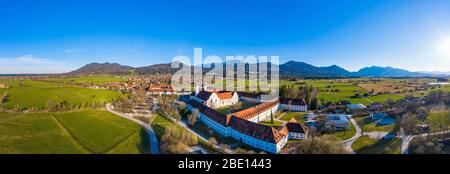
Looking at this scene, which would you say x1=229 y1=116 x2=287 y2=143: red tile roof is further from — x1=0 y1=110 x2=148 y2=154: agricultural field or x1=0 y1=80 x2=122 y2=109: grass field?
x1=0 y1=80 x2=122 y2=109: grass field

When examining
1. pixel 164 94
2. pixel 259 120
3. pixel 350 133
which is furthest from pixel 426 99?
pixel 164 94

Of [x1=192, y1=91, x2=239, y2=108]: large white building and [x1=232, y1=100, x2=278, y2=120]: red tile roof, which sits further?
[x1=192, y1=91, x2=239, y2=108]: large white building

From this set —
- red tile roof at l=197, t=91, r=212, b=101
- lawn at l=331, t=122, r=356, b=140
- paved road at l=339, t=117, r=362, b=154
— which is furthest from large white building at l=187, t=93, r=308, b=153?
red tile roof at l=197, t=91, r=212, b=101

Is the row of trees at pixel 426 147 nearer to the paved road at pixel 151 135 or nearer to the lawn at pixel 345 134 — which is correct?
the lawn at pixel 345 134
